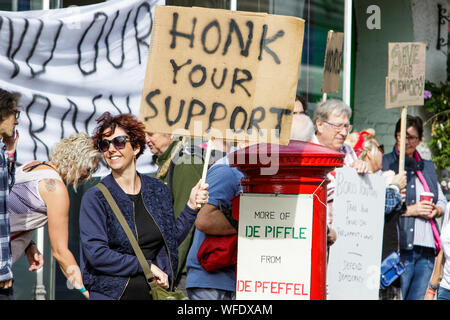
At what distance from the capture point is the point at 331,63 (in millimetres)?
6719

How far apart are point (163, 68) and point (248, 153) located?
2.13ft

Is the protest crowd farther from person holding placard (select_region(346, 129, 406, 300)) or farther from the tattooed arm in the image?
person holding placard (select_region(346, 129, 406, 300))

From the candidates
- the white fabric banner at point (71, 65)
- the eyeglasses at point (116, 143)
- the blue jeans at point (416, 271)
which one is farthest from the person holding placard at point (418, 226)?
the eyeglasses at point (116, 143)

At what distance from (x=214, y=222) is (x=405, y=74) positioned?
3260 millimetres

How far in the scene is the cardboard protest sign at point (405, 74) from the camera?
683cm

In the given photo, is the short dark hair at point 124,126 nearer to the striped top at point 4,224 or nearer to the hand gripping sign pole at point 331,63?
the striped top at point 4,224

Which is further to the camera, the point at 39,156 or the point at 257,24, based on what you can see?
the point at 39,156

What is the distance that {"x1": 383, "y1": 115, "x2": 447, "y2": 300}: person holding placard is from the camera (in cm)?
708

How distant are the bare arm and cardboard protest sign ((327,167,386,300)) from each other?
139 centimetres

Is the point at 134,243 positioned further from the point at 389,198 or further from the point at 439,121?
the point at 439,121

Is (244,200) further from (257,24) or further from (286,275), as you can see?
(257,24)

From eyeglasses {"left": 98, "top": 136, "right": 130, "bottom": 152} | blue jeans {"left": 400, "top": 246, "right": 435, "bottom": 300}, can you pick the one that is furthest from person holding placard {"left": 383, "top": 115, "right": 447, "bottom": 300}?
eyeglasses {"left": 98, "top": 136, "right": 130, "bottom": 152}

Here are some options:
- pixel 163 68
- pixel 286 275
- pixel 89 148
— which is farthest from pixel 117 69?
pixel 286 275
